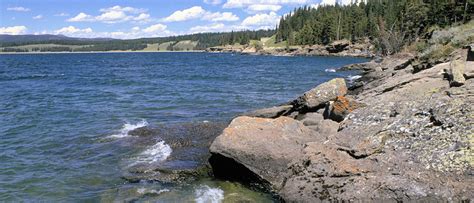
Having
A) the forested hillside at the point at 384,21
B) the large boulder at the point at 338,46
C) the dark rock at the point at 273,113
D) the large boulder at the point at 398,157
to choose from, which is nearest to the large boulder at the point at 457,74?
the large boulder at the point at 398,157

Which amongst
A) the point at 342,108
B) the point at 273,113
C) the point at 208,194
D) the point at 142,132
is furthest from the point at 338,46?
the point at 208,194

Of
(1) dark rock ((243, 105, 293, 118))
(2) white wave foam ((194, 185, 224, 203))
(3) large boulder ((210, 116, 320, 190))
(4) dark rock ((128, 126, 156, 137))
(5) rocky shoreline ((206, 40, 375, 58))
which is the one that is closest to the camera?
(2) white wave foam ((194, 185, 224, 203))

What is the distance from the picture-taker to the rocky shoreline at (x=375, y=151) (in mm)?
9750

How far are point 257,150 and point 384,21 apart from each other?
12231 cm

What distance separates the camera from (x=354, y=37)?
14425 cm

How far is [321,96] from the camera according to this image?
2105 cm

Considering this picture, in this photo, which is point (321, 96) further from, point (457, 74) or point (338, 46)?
point (338, 46)

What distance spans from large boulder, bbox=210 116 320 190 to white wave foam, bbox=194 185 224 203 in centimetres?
89

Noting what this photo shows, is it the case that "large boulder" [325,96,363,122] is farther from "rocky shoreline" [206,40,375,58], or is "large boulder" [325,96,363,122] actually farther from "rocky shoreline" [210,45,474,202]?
Answer: "rocky shoreline" [206,40,375,58]

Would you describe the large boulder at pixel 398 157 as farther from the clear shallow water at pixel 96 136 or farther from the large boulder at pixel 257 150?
the clear shallow water at pixel 96 136

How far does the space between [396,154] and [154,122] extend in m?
15.4

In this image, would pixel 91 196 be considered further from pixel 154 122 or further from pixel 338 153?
pixel 154 122

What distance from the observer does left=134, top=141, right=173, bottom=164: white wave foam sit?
15.7 m

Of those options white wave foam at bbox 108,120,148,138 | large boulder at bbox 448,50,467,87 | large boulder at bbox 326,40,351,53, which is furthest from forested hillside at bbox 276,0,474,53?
white wave foam at bbox 108,120,148,138
